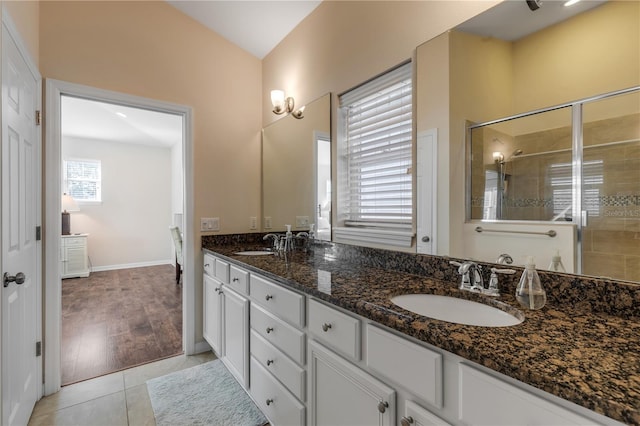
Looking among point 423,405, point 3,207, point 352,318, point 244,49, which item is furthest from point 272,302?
point 244,49

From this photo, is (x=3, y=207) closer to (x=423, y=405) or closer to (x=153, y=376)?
(x=153, y=376)

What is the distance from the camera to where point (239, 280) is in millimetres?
1855

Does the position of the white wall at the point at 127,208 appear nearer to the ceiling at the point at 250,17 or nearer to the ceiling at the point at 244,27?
the ceiling at the point at 244,27

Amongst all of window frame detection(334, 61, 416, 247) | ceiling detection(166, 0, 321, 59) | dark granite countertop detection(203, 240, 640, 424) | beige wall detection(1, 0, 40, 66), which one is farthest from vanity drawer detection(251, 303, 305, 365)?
ceiling detection(166, 0, 321, 59)

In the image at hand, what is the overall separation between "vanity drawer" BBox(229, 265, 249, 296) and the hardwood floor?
112 centimetres

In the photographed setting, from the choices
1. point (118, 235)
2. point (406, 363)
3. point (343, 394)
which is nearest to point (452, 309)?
point (406, 363)

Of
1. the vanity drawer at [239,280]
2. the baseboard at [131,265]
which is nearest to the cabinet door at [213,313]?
the vanity drawer at [239,280]

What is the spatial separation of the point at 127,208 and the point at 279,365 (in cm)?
581

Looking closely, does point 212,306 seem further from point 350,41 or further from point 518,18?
point 518,18

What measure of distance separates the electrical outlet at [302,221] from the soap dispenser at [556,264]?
5.27ft

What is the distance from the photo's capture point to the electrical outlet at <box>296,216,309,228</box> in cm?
239

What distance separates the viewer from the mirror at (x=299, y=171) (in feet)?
7.22

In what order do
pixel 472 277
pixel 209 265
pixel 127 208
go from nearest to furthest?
pixel 472 277
pixel 209 265
pixel 127 208

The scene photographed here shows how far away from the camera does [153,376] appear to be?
2170 mm
